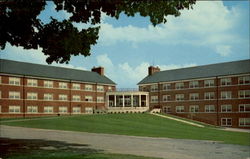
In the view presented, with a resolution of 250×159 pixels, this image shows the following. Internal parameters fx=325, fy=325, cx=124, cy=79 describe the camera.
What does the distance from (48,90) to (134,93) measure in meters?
19.3

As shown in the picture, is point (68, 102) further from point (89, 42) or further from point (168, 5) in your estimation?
point (168, 5)

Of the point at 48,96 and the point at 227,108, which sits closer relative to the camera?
the point at 227,108

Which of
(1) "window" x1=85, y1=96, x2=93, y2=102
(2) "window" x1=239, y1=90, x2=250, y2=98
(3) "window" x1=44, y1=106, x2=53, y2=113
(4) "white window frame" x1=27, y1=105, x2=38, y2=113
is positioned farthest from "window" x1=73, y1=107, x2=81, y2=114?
(2) "window" x1=239, y1=90, x2=250, y2=98

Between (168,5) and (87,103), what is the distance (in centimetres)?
5780

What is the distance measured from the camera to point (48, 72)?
2447 inches

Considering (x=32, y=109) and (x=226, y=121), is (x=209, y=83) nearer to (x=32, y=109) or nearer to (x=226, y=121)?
(x=226, y=121)

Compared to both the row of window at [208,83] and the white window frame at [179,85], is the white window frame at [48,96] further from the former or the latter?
the white window frame at [179,85]

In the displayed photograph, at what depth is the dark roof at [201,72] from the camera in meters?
59.5

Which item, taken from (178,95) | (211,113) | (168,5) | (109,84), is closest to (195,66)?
(178,95)

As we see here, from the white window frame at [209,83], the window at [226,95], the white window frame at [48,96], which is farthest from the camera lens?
the white window frame at [209,83]

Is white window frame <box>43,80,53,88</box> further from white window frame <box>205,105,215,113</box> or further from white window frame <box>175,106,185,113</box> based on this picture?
white window frame <box>205,105,215,113</box>

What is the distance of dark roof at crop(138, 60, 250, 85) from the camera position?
5950 cm

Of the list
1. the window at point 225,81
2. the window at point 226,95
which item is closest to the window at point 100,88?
the window at point 225,81

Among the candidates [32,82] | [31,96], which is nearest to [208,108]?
[31,96]
